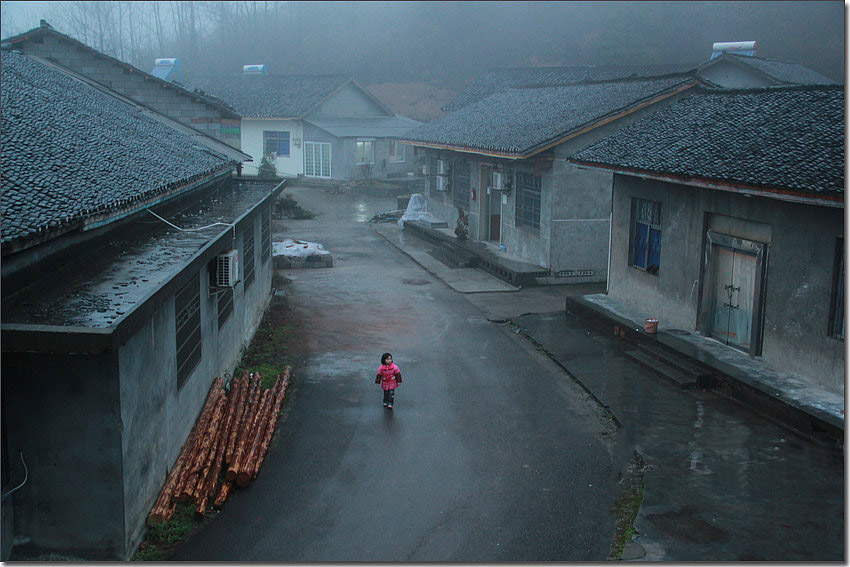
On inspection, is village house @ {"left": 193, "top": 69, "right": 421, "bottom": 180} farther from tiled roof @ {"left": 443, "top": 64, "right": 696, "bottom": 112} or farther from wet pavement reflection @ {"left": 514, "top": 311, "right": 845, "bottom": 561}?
wet pavement reflection @ {"left": 514, "top": 311, "right": 845, "bottom": 561}

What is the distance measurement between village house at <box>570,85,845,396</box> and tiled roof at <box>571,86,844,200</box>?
1.2 inches

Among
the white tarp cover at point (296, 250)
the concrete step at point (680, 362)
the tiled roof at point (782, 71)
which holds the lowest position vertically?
the concrete step at point (680, 362)

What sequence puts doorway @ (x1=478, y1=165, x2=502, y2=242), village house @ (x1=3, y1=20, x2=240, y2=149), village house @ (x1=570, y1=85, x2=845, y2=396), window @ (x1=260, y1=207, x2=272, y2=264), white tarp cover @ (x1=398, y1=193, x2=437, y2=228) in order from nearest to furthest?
village house @ (x1=570, y1=85, x2=845, y2=396) → window @ (x1=260, y1=207, x2=272, y2=264) → village house @ (x1=3, y1=20, x2=240, y2=149) → doorway @ (x1=478, y1=165, x2=502, y2=242) → white tarp cover @ (x1=398, y1=193, x2=437, y2=228)

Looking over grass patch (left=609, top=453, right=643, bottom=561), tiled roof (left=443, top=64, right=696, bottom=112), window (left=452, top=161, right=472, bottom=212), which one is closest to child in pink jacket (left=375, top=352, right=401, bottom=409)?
grass patch (left=609, top=453, right=643, bottom=561)

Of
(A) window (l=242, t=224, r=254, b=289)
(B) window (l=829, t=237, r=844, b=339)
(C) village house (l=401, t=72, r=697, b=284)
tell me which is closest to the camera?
(B) window (l=829, t=237, r=844, b=339)

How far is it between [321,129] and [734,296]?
32.1m

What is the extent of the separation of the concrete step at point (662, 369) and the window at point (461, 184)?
13224 millimetres

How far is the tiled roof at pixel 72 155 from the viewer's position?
6.84 m

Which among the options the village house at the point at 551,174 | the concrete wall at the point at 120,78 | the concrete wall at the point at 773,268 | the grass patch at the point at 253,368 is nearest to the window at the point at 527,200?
the village house at the point at 551,174

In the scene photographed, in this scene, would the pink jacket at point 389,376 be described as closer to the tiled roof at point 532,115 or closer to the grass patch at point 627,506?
Result: the grass patch at point 627,506

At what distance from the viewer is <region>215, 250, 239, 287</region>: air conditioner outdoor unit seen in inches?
402

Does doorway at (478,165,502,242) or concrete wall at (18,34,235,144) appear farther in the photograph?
doorway at (478,165,502,242)

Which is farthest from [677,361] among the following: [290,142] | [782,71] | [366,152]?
[290,142]

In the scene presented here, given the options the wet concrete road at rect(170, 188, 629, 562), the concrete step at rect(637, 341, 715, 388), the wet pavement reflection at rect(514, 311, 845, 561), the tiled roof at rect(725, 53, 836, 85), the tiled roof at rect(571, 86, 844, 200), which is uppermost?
the tiled roof at rect(725, 53, 836, 85)
